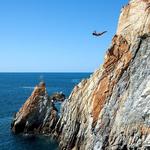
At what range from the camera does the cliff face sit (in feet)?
149

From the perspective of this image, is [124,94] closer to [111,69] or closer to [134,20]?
[111,69]

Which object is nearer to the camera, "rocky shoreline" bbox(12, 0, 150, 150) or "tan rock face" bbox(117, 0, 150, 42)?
"rocky shoreline" bbox(12, 0, 150, 150)

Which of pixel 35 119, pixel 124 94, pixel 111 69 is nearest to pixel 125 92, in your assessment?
pixel 124 94

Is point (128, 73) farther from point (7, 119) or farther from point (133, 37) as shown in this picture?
point (7, 119)

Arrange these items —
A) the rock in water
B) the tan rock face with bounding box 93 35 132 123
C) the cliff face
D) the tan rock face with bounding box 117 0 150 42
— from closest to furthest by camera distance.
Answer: the cliff face
the tan rock face with bounding box 117 0 150 42
the tan rock face with bounding box 93 35 132 123
the rock in water

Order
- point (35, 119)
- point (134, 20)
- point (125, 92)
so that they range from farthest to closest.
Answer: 1. point (35, 119)
2. point (134, 20)
3. point (125, 92)

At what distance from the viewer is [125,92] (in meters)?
49.1

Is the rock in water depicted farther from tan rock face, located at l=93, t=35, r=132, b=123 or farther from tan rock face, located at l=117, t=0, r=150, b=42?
tan rock face, located at l=117, t=0, r=150, b=42

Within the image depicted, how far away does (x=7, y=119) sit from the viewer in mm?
99375

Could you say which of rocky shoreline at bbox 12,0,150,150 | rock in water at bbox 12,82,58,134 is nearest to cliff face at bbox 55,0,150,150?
rocky shoreline at bbox 12,0,150,150

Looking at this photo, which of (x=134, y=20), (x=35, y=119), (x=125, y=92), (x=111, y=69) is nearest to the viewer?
(x=125, y=92)

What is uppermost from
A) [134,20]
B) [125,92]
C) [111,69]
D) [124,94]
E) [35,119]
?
[134,20]

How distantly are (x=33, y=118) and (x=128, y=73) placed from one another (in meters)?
38.8

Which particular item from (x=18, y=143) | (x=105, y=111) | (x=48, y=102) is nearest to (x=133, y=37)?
(x=105, y=111)
